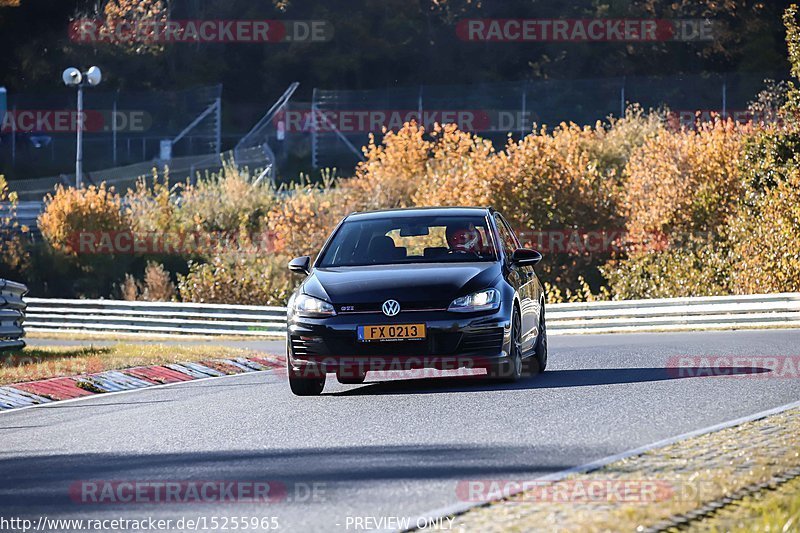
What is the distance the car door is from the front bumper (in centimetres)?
85

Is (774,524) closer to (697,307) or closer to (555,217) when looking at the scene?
(697,307)

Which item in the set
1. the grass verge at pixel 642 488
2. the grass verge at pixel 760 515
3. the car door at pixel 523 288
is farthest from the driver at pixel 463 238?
the grass verge at pixel 760 515

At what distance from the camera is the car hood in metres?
12.5

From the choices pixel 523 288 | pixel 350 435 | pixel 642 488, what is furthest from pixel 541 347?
pixel 642 488

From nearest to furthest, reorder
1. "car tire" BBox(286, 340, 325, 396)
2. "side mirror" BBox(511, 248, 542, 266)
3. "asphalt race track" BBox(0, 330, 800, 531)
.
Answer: "asphalt race track" BBox(0, 330, 800, 531) → "car tire" BBox(286, 340, 325, 396) → "side mirror" BBox(511, 248, 542, 266)

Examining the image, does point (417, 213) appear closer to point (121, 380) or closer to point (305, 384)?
point (305, 384)

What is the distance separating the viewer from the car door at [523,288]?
1349cm

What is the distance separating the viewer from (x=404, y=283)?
12.6m

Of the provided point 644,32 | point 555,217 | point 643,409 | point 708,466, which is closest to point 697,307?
point 555,217

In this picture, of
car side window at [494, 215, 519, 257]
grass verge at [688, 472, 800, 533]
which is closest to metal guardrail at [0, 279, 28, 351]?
car side window at [494, 215, 519, 257]

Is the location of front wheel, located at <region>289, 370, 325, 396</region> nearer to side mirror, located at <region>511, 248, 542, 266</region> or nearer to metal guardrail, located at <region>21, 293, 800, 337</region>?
side mirror, located at <region>511, 248, 542, 266</region>

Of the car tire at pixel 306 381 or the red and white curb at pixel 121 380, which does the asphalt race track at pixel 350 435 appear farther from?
the red and white curb at pixel 121 380

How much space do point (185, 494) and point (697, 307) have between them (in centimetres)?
2180

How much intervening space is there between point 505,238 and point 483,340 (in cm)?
240
